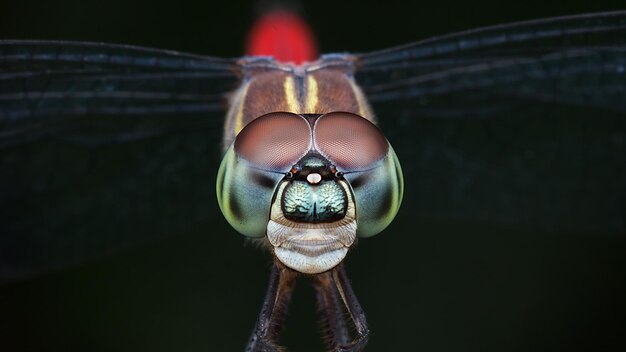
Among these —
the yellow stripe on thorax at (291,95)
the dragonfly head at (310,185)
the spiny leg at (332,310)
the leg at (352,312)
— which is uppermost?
the yellow stripe on thorax at (291,95)

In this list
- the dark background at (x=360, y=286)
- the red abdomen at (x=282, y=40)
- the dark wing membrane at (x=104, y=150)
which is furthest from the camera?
the dark background at (x=360, y=286)

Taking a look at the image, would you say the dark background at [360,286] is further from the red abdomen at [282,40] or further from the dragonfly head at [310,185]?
the dragonfly head at [310,185]

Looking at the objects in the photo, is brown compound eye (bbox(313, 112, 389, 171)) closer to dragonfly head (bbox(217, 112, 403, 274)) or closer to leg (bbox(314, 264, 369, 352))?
dragonfly head (bbox(217, 112, 403, 274))

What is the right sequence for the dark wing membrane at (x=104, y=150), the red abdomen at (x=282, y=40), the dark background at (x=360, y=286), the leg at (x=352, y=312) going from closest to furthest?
the leg at (x=352, y=312) < the dark wing membrane at (x=104, y=150) < the red abdomen at (x=282, y=40) < the dark background at (x=360, y=286)

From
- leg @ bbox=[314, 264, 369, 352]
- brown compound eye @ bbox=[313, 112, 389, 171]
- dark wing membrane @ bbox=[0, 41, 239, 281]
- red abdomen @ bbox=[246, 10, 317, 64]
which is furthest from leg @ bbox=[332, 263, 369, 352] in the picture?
red abdomen @ bbox=[246, 10, 317, 64]

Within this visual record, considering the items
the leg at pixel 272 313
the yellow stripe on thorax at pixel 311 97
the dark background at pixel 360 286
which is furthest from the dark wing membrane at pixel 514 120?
the leg at pixel 272 313

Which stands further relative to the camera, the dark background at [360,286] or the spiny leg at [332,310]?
the dark background at [360,286]

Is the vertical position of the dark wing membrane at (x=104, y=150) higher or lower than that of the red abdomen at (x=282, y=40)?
lower
